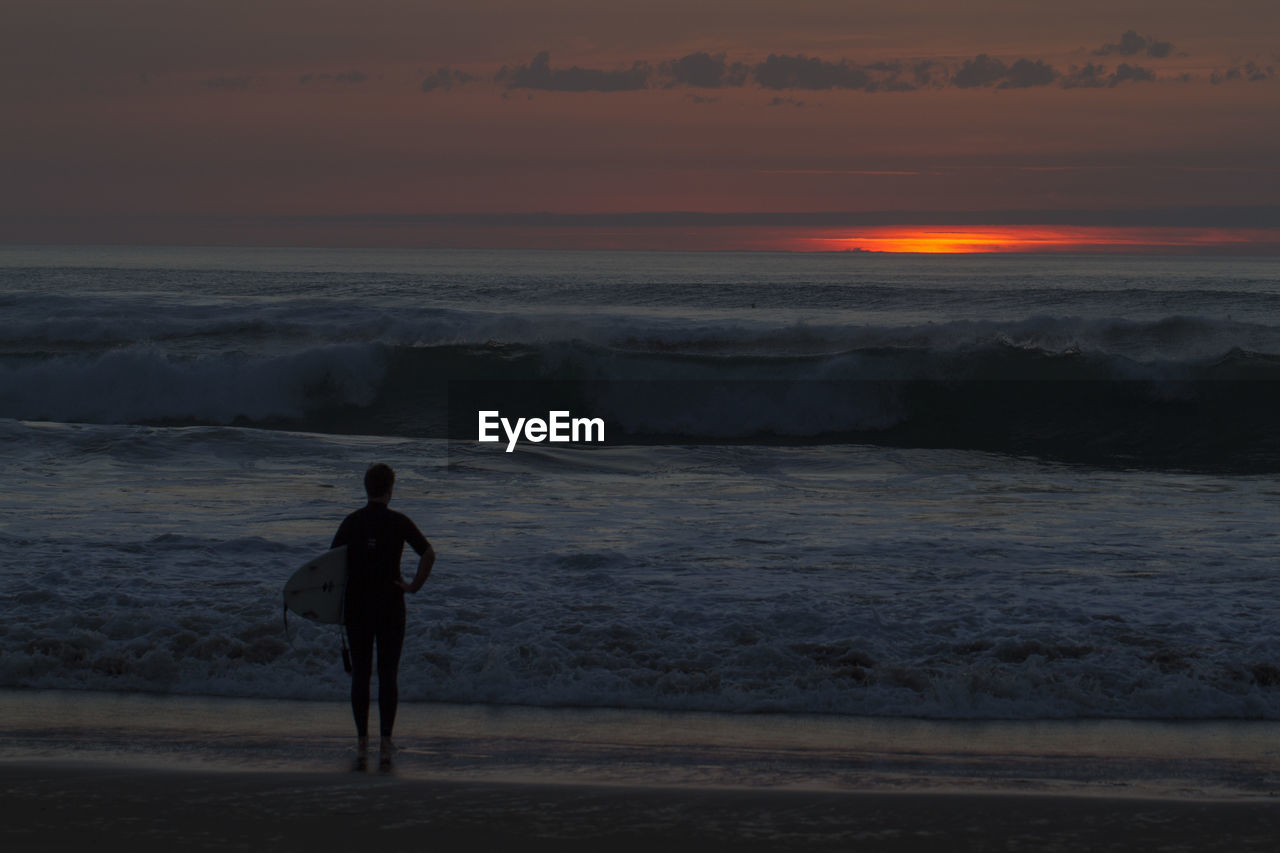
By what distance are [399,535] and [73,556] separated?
16.3 feet

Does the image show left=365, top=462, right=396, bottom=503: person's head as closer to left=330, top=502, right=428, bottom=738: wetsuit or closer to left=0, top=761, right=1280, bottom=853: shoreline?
left=330, top=502, right=428, bottom=738: wetsuit

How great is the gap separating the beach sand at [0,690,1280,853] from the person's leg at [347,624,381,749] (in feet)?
0.47

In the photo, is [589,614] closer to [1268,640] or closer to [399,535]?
[399,535]

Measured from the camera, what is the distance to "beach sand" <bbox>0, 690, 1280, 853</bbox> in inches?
190

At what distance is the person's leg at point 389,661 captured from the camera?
19.5 feet

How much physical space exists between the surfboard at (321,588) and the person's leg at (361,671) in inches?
5.0

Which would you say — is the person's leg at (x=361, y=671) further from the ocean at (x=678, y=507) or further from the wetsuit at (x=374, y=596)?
the ocean at (x=678, y=507)

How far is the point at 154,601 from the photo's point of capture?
8383 millimetres

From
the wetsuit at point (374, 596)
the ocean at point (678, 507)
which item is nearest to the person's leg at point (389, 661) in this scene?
the wetsuit at point (374, 596)

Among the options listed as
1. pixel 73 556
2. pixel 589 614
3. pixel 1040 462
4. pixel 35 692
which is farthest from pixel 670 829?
→ pixel 1040 462

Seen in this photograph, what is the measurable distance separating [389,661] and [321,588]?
0.50 meters
